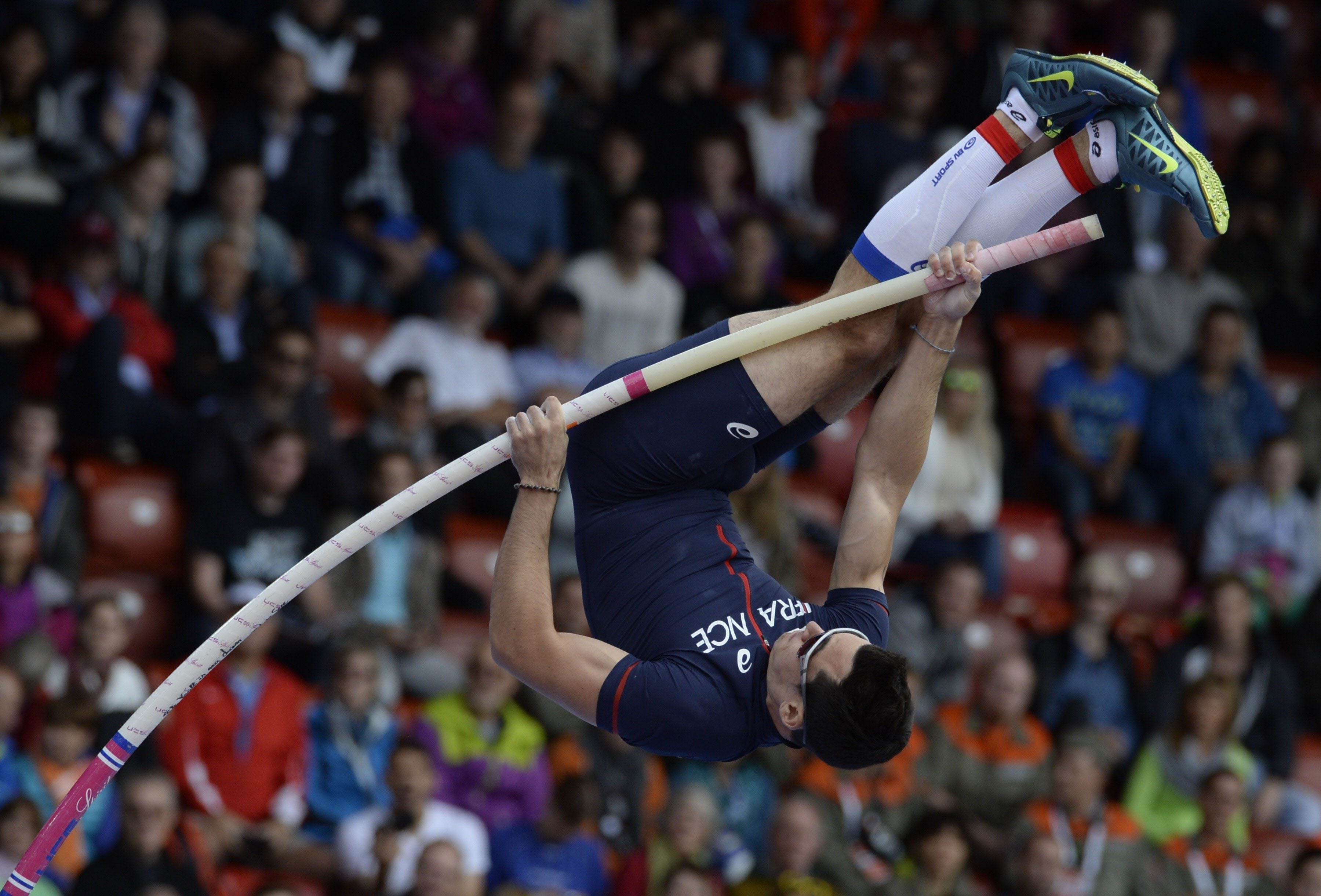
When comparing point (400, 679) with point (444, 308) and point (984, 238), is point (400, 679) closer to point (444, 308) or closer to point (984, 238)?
point (444, 308)

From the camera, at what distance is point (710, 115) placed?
1118 cm

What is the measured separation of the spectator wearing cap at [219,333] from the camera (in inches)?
356

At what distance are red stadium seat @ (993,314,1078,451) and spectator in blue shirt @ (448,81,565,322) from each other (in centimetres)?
295

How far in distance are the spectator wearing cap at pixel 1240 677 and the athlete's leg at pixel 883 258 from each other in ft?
17.5

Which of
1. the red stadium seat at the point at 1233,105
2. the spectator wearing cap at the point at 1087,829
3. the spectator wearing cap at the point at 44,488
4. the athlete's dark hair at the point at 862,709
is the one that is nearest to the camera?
the athlete's dark hair at the point at 862,709

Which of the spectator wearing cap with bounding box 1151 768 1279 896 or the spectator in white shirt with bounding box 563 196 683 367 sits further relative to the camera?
the spectator in white shirt with bounding box 563 196 683 367

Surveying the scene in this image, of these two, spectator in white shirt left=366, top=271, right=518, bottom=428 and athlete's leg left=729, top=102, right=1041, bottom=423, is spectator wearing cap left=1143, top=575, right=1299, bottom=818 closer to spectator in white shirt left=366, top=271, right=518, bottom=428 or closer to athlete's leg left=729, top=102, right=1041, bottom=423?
spectator in white shirt left=366, top=271, right=518, bottom=428

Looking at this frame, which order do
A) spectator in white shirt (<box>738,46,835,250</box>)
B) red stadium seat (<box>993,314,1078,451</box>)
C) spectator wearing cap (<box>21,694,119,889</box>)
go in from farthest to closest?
1. spectator in white shirt (<box>738,46,835,250</box>)
2. red stadium seat (<box>993,314,1078,451</box>)
3. spectator wearing cap (<box>21,694,119,889</box>)

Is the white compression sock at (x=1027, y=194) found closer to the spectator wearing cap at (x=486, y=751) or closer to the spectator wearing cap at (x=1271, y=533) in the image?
the spectator wearing cap at (x=486, y=751)

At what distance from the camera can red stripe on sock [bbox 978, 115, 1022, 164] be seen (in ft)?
17.1

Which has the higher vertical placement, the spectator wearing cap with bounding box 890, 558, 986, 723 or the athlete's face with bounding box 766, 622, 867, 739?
the athlete's face with bounding box 766, 622, 867, 739

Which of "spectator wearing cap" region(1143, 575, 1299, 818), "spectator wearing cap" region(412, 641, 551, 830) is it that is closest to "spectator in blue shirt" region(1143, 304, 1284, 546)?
"spectator wearing cap" region(1143, 575, 1299, 818)

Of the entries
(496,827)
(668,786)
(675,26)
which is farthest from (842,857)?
(675,26)

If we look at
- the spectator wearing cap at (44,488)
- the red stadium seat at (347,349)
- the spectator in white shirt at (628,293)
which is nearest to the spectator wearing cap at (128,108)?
the red stadium seat at (347,349)
